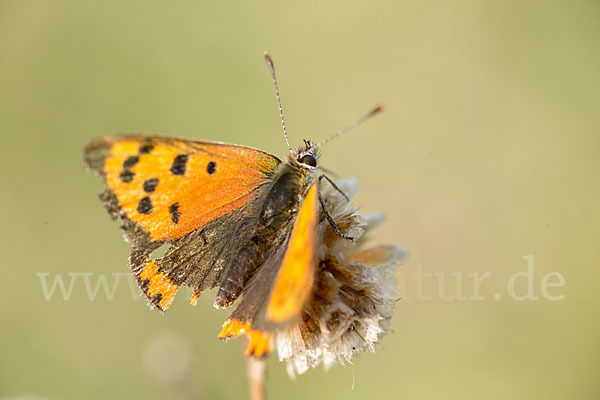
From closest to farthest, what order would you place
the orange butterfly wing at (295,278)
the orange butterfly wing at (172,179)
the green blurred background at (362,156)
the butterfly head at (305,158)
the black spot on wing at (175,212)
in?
the orange butterfly wing at (295,278) → the orange butterfly wing at (172,179) → the black spot on wing at (175,212) → the butterfly head at (305,158) → the green blurred background at (362,156)

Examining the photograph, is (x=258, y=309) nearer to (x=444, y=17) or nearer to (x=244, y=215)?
(x=244, y=215)

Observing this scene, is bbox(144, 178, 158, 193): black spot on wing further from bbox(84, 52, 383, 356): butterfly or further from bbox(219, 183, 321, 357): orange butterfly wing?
bbox(219, 183, 321, 357): orange butterfly wing

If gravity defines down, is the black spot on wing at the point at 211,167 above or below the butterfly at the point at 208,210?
above

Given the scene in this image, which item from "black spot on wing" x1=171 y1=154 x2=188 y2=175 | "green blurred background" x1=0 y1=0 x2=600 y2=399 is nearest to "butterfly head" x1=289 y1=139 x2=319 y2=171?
"black spot on wing" x1=171 y1=154 x2=188 y2=175

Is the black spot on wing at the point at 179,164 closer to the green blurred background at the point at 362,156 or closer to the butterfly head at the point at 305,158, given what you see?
the butterfly head at the point at 305,158

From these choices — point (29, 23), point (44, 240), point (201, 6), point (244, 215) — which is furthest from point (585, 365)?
point (29, 23)

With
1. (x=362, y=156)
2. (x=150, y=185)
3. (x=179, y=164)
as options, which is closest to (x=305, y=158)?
(x=179, y=164)

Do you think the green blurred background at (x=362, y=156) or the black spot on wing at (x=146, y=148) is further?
the green blurred background at (x=362, y=156)

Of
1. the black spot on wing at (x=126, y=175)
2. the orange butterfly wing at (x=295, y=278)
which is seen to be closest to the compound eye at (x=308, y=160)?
the orange butterfly wing at (x=295, y=278)

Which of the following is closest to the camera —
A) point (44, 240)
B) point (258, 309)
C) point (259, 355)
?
point (259, 355)
